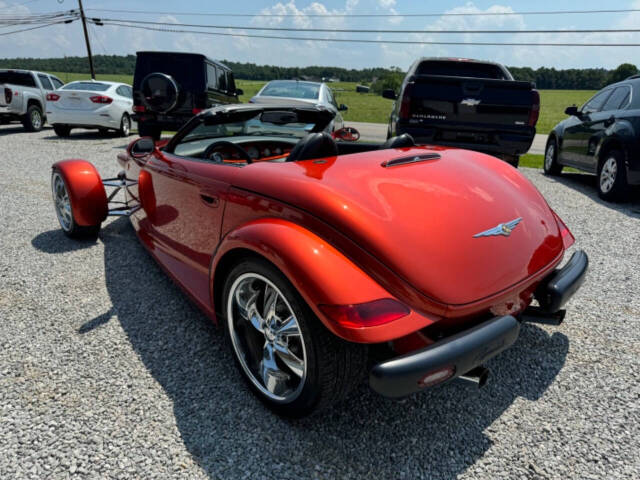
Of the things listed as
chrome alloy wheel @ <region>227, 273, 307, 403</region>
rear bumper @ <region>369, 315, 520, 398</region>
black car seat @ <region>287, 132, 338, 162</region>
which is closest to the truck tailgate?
black car seat @ <region>287, 132, 338, 162</region>

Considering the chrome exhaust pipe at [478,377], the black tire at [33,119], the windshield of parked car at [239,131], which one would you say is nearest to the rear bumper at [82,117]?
the black tire at [33,119]

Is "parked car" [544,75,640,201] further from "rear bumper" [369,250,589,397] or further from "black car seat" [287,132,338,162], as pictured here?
"rear bumper" [369,250,589,397]

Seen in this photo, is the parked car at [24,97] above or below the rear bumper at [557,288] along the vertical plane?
below

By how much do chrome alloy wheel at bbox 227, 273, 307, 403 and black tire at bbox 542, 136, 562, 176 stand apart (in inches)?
316

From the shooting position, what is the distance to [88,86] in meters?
13.0

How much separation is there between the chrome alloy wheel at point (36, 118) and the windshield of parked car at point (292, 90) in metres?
8.82

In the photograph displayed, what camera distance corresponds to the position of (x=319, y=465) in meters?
1.83

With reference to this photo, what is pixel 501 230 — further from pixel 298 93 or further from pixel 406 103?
pixel 298 93

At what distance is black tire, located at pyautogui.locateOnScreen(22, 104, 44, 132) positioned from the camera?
13.8 metres

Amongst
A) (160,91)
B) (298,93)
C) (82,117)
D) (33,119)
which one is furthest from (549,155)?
(33,119)

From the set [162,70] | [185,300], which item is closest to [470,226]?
[185,300]

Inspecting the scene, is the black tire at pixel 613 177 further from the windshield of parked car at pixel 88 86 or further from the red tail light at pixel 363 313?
the windshield of parked car at pixel 88 86

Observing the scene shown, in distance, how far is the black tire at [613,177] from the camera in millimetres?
6117

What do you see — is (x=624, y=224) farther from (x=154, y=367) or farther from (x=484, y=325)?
(x=154, y=367)
